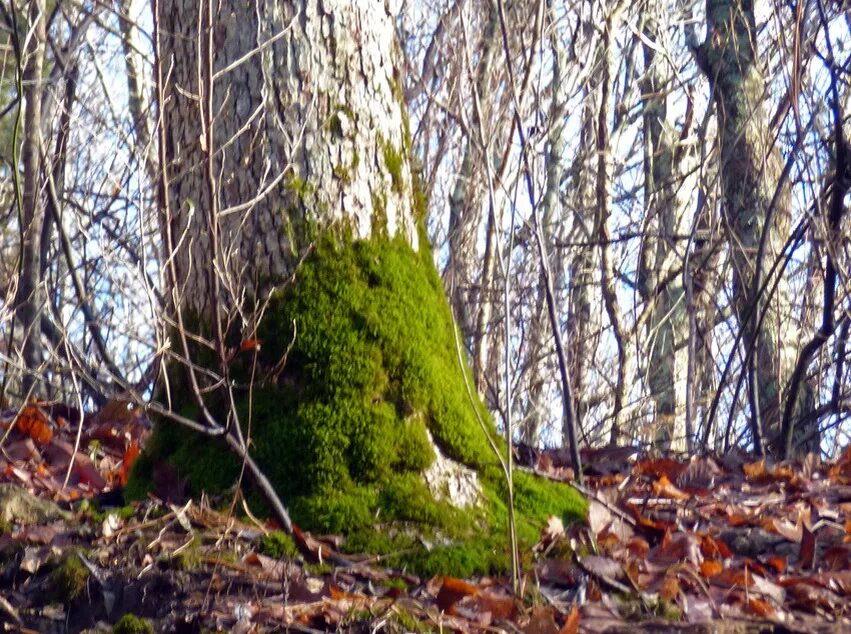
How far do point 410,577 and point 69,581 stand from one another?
3.08 feet

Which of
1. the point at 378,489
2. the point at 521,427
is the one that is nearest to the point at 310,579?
the point at 378,489

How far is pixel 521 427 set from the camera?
938 cm

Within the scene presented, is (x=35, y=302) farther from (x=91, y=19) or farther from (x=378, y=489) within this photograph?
(x=378, y=489)

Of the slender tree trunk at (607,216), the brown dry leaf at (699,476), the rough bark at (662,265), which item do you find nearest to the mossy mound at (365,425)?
the brown dry leaf at (699,476)

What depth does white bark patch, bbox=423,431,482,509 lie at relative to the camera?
3.09 metres

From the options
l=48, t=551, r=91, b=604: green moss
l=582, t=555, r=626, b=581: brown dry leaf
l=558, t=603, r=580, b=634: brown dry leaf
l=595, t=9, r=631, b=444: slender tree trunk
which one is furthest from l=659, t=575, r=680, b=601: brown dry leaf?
l=595, t=9, r=631, b=444: slender tree trunk

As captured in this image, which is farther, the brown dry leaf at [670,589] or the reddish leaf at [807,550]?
the reddish leaf at [807,550]

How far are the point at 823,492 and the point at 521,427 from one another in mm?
5479

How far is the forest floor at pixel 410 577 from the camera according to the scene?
2559mm

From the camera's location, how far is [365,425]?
3.10m

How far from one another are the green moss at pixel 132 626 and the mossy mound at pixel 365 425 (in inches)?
23.8

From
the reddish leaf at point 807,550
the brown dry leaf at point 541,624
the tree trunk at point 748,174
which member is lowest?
the brown dry leaf at point 541,624

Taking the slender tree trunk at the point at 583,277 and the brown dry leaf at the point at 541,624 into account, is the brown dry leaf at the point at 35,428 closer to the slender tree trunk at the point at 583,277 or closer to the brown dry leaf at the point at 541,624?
the brown dry leaf at the point at 541,624

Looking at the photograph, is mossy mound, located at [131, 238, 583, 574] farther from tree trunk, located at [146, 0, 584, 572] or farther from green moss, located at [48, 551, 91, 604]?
green moss, located at [48, 551, 91, 604]
